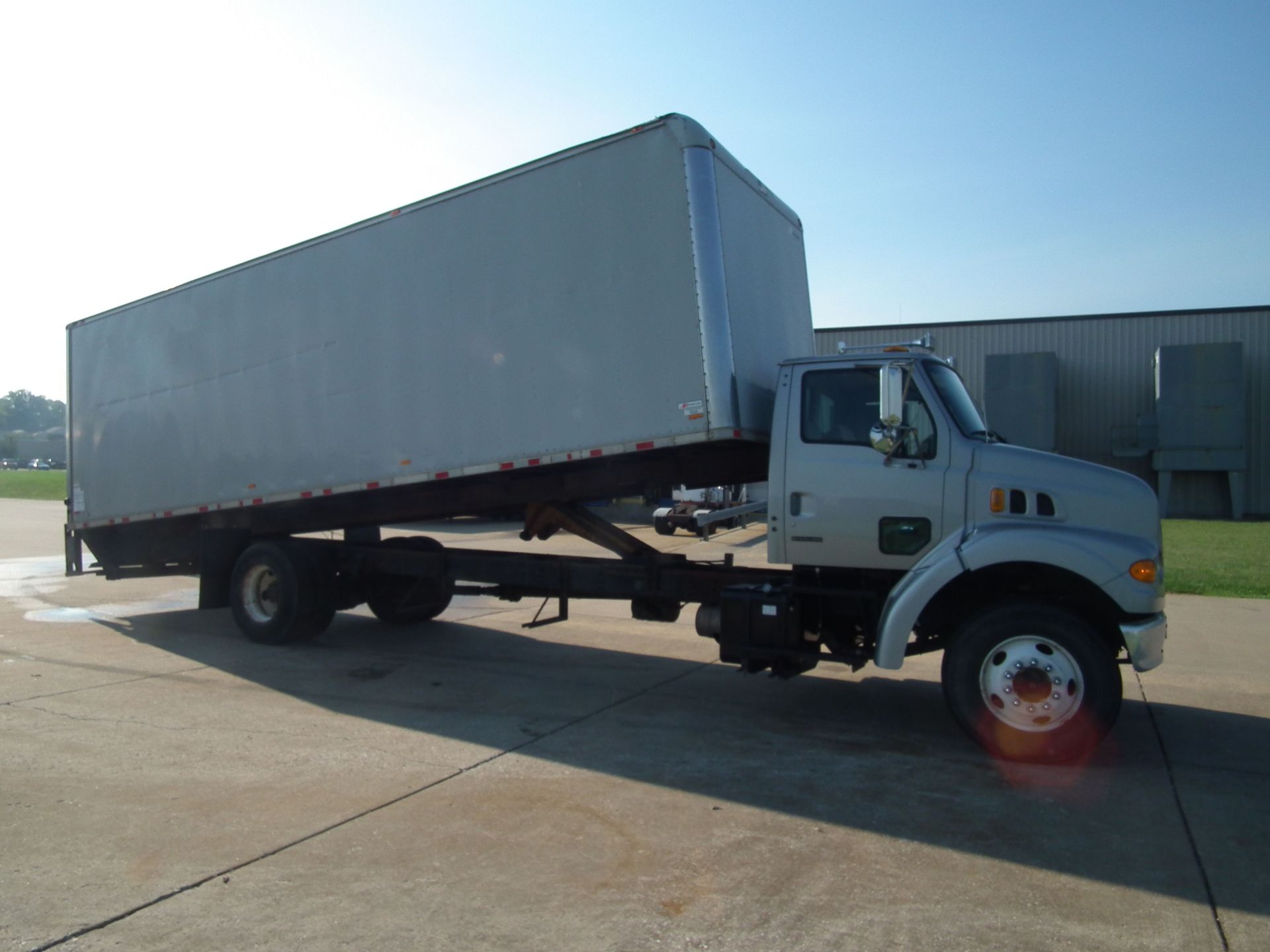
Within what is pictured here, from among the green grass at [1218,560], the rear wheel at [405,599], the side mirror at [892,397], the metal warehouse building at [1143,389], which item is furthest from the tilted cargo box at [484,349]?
the metal warehouse building at [1143,389]

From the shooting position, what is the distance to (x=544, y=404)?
7.88 metres

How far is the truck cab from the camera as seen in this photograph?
600 cm

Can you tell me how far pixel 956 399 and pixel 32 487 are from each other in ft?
207

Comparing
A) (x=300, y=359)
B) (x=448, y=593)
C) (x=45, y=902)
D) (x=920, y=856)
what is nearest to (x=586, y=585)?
(x=448, y=593)

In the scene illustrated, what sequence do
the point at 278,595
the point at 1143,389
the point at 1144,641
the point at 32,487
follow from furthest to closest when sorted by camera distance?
the point at 32,487, the point at 1143,389, the point at 278,595, the point at 1144,641

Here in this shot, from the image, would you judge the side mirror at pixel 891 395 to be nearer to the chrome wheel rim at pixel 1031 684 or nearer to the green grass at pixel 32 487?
the chrome wheel rim at pixel 1031 684

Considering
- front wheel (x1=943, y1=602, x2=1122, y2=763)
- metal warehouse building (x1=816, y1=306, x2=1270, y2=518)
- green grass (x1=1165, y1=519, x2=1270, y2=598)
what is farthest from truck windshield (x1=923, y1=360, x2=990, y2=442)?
metal warehouse building (x1=816, y1=306, x2=1270, y2=518)

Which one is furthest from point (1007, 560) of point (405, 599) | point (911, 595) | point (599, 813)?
point (405, 599)

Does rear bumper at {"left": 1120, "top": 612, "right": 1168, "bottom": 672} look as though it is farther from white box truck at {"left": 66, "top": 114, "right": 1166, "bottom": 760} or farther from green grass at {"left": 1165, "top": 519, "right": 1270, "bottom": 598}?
green grass at {"left": 1165, "top": 519, "right": 1270, "bottom": 598}

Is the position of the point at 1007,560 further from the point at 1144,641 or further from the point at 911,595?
the point at 1144,641

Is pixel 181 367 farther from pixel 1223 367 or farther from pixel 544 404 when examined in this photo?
pixel 1223 367

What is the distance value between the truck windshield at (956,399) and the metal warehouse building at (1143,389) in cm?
2863

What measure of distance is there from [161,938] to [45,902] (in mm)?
716

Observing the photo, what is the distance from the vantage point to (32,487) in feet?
190
